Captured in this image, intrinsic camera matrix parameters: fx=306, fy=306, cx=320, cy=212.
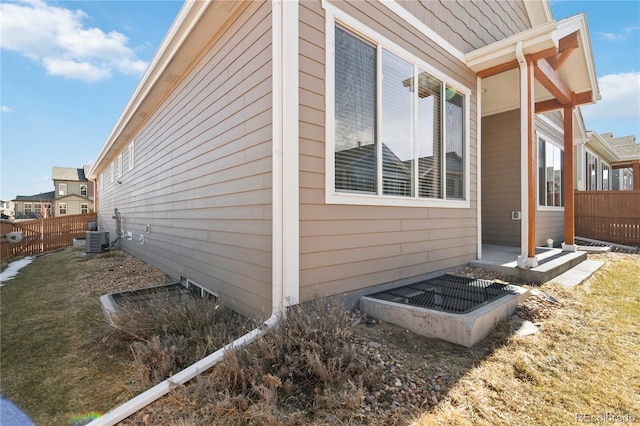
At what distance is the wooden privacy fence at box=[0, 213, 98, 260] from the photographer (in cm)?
941

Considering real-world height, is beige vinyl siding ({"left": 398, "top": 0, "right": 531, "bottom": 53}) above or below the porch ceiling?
above

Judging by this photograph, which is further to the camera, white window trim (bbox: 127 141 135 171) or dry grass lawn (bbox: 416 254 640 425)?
white window trim (bbox: 127 141 135 171)

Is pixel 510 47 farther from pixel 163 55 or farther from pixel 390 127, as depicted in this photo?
pixel 163 55

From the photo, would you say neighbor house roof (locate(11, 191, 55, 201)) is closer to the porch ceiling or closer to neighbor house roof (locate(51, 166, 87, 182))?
neighbor house roof (locate(51, 166, 87, 182))

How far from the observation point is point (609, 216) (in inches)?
324

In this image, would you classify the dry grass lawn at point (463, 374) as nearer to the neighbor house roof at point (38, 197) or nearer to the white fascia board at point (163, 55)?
the white fascia board at point (163, 55)

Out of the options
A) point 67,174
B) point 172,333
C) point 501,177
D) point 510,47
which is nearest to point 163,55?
point 172,333

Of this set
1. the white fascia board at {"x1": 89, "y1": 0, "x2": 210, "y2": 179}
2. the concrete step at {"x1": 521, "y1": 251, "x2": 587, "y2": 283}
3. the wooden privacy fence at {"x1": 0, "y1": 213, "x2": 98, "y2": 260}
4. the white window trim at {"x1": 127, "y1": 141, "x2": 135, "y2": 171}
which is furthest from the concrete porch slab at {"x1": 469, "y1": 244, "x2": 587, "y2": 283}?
the wooden privacy fence at {"x1": 0, "y1": 213, "x2": 98, "y2": 260}

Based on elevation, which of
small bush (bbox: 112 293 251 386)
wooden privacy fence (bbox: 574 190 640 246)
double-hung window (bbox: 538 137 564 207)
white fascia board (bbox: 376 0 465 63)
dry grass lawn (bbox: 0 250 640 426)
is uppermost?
white fascia board (bbox: 376 0 465 63)

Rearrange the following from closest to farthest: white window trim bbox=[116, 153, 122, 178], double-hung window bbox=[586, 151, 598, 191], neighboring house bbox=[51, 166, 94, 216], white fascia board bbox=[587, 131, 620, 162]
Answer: white window trim bbox=[116, 153, 122, 178]
white fascia board bbox=[587, 131, 620, 162]
double-hung window bbox=[586, 151, 598, 191]
neighboring house bbox=[51, 166, 94, 216]

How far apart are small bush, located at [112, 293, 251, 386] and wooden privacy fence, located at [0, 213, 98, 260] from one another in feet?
29.3

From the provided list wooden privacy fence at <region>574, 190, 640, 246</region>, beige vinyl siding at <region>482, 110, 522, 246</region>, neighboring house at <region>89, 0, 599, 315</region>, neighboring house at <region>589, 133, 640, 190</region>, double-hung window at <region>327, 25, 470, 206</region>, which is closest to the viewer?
neighboring house at <region>89, 0, 599, 315</region>

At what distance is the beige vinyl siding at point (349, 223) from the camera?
2.74m

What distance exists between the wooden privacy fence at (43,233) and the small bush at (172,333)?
8.92m
